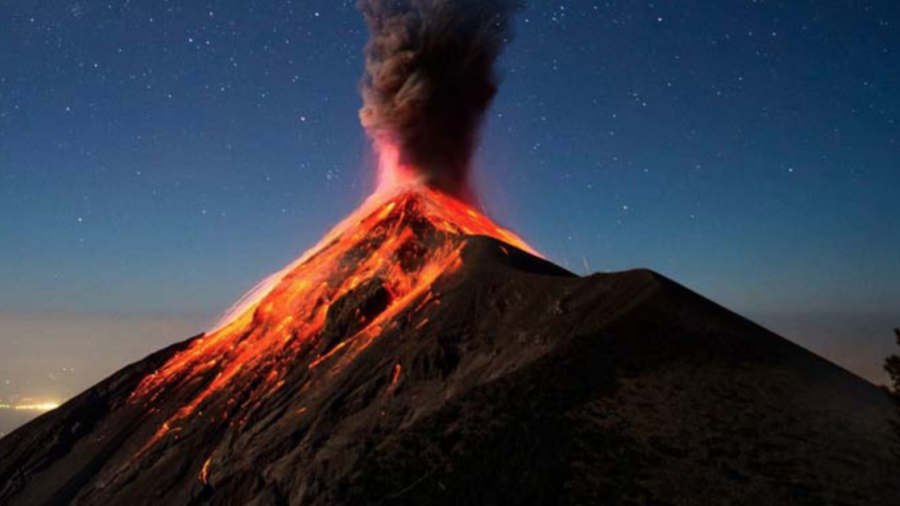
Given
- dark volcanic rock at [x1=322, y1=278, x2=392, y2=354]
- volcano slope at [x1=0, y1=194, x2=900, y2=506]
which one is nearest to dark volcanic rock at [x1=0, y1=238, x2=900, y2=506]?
volcano slope at [x1=0, y1=194, x2=900, y2=506]

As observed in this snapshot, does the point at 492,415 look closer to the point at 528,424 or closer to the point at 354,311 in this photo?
the point at 528,424

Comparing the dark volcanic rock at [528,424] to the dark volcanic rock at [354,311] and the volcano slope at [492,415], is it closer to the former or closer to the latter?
the volcano slope at [492,415]

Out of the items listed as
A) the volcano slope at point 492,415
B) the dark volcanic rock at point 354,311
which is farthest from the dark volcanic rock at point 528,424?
the dark volcanic rock at point 354,311

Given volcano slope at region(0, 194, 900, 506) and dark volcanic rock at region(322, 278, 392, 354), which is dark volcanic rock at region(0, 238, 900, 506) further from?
dark volcanic rock at region(322, 278, 392, 354)

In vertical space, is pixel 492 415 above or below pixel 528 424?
above

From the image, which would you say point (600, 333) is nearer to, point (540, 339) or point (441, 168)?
point (540, 339)

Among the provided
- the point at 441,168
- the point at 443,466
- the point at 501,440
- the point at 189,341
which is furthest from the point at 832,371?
the point at 189,341

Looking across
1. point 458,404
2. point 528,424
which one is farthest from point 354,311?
point 528,424
